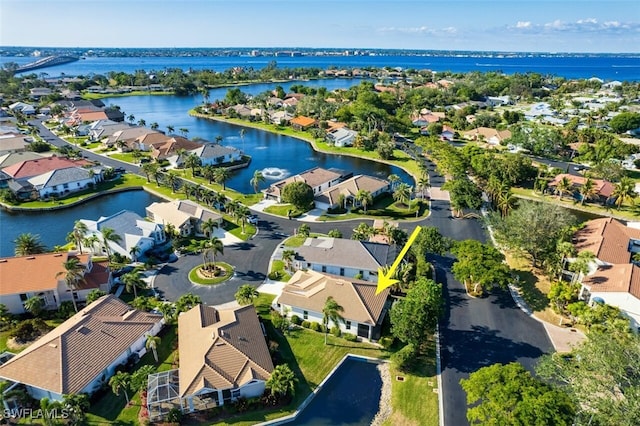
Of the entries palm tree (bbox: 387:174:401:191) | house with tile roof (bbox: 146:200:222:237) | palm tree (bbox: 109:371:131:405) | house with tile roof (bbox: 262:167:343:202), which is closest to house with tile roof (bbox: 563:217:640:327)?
palm tree (bbox: 387:174:401:191)

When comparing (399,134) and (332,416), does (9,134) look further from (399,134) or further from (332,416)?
(332,416)

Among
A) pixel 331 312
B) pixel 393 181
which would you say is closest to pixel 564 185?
pixel 393 181

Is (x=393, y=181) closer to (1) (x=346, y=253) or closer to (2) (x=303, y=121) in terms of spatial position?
(1) (x=346, y=253)

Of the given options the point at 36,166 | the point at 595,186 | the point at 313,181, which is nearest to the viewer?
the point at 595,186

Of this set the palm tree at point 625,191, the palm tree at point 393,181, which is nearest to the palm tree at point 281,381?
the palm tree at point 393,181

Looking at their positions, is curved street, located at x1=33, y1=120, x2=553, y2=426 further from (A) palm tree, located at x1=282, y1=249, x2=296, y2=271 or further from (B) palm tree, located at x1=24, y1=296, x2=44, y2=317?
(B) palm tree, located at x1=24, y1=296, x2=44, y2=317

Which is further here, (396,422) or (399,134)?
(399,134)

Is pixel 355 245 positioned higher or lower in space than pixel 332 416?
higher

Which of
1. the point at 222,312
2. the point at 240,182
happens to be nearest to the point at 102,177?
the point at 240,182
